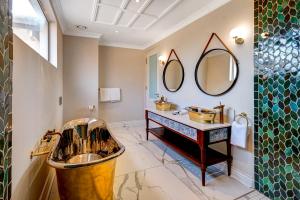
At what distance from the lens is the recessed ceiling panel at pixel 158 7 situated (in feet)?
7.89

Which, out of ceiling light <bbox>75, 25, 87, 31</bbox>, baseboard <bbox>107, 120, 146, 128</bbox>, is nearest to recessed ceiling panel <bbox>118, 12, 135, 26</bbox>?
ceiling light <bbox>75, 25, 87, 31</bbox>

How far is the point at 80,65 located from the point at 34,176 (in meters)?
2.95

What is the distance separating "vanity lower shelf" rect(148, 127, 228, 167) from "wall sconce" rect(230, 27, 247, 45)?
1.54 meters

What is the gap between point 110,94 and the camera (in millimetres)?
4582

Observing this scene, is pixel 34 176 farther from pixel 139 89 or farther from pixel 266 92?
pixel 139 89

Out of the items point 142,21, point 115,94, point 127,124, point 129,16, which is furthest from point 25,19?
point 127,124

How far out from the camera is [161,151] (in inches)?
120

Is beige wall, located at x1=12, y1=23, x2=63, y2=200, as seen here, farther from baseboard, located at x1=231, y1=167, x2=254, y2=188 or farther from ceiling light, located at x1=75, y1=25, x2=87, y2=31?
baseboard, located at x1=231, y1=167, x2=254, y2=188

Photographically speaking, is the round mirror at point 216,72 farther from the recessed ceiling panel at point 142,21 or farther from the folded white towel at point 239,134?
the recessed ceiling panel at point 142,21

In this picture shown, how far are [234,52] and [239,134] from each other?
109 centimetres

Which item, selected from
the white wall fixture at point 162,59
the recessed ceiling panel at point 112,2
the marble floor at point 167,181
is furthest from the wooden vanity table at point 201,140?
the recessed ceiling panel at point 112,2

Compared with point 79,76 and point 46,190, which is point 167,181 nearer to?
point 46,190

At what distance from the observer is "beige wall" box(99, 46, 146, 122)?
15.0 feet

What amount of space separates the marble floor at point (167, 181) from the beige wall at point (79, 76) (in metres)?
1.83
